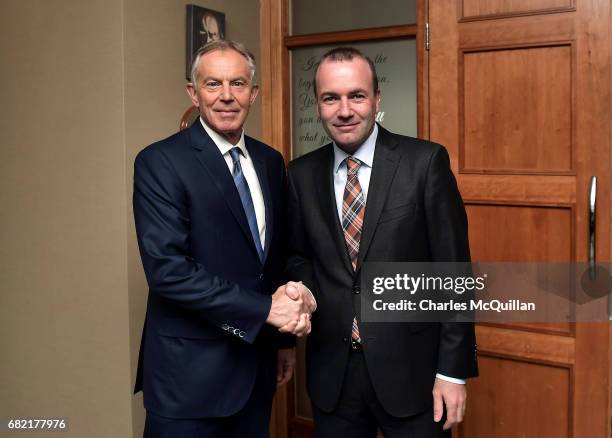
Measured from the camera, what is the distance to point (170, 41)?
244 centimetres

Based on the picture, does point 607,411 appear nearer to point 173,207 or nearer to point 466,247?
point 466,247

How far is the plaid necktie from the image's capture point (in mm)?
1888

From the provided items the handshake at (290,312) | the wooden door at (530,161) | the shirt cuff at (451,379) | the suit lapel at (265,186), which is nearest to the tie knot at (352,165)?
the suit lapel at (265,186)

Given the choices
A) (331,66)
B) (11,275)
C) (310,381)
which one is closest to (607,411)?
(310,381)

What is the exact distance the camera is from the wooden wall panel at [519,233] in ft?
7.75

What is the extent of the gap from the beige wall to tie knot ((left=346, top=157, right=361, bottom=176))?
80cm

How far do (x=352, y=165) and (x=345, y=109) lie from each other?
0.17 meters

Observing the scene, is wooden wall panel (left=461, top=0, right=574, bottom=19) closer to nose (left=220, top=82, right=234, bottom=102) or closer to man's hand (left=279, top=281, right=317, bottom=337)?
nose (left=220, top=82, right=234, bottom=102)

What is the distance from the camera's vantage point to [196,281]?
5.78ft

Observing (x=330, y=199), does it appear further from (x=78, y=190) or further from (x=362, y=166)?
(x=78, y=190)

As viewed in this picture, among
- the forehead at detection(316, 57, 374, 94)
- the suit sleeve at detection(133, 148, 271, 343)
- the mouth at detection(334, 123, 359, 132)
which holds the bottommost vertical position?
the suit sleeve at detection(133, 148, 271, 343)

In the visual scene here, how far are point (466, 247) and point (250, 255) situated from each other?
60 centimetres

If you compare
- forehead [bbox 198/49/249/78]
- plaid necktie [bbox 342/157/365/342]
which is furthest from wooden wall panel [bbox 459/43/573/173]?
forehead [bbox 198/49/249/78]

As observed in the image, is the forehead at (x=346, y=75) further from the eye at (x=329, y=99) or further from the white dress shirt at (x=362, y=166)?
the white dress shirt at (x=362, y=166)
